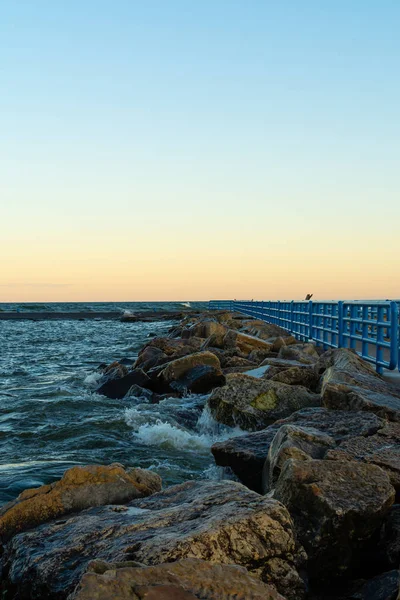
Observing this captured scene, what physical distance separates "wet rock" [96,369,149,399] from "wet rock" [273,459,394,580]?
8679 mm

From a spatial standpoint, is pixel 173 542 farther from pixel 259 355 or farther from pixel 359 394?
pixel 259 355

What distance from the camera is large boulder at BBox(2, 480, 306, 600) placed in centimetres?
276

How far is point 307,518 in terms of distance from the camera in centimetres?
345

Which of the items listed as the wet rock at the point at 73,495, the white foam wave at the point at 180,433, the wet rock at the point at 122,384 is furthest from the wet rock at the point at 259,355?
the wet rock at the point at 73,495

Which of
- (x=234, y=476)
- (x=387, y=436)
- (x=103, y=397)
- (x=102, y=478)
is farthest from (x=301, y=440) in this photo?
(x=103, y=397)

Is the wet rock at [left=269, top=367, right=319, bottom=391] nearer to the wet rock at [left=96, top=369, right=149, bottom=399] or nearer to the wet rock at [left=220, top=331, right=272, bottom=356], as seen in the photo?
the wet rock at [left=96, top=369, right=149, bottom=399]

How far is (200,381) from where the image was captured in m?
10.9

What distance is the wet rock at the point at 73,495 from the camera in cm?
391

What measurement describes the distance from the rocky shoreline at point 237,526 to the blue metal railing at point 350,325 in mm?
4024

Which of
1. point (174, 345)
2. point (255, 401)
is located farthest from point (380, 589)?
point (174, 345)

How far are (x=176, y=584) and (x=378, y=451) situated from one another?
2.70m

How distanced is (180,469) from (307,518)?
3.42 meters

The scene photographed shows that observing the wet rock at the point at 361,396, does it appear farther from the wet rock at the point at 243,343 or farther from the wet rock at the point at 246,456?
the wet rock at the point at 243,343

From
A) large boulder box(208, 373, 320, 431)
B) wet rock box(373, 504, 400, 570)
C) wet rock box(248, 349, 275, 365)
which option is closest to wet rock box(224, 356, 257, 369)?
wet rock box(248, 349, 275, 365)
